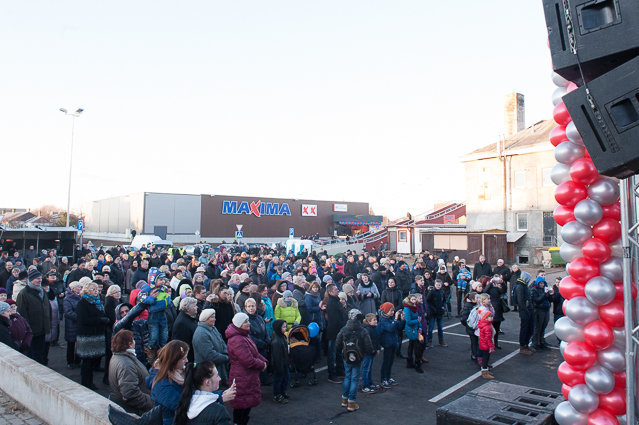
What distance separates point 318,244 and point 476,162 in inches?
625

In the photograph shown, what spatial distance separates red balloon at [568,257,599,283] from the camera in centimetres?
427

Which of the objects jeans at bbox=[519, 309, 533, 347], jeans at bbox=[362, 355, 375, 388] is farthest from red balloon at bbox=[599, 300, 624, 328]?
jeans at bbox=[519, 309, 533, 347]

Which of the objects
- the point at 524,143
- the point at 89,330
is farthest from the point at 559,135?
the point at 524,143

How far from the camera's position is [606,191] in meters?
4.18

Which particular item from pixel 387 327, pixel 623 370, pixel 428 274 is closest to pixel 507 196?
pixel 428 274

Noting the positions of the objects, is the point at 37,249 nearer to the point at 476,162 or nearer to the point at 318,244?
the point at 318,244

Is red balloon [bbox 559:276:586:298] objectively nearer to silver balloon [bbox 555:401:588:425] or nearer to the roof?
silver balloon [bbox 555:401:588:425]

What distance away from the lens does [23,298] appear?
8320mm

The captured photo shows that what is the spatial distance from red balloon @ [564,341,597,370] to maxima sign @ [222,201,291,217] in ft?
157

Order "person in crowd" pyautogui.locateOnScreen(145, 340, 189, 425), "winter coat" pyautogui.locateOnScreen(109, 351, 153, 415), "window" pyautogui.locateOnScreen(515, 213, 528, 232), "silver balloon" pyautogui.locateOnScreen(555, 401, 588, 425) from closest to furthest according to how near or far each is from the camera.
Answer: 1. "person in crowd" pyautogui.locateOnScreen(145, 340, 189, 425)
2. "silver balloon" pyautogui.locateOnScreen(555, 401, 588, 425)
3. "winter coat" pyautogui.locateOnScreen(109, 351, 153, 415)
4. "window" pyautogui.locateOnScreen(515, 213, 528, 232)

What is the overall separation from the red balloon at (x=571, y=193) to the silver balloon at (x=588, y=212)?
0.12 m

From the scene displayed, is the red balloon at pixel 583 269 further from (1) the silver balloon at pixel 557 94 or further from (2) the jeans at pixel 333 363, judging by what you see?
(2) the jeans at pixel 333 363

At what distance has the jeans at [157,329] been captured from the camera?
24.0 feet

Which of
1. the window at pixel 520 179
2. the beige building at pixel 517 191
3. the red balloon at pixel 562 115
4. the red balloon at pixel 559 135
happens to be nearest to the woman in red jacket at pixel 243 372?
the red balloon at pixel 559 135
